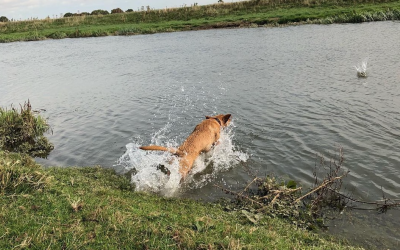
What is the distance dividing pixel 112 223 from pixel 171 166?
8.30ft

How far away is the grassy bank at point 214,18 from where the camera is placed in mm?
34375

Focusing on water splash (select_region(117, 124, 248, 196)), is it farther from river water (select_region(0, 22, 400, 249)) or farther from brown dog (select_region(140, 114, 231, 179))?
brown dog (select_region(140, 114, 231, 179))

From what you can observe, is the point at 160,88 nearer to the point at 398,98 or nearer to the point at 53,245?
the point at 398,98

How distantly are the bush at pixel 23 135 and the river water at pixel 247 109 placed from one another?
0.45 metres

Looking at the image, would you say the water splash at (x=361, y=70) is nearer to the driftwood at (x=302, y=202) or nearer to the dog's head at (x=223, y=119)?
the dog's head at (x=223, y=119)

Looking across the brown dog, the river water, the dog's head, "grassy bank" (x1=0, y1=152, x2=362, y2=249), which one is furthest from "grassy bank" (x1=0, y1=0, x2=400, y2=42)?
"grassy bank" (x1=0, y1=152, x2=362, y2=249)

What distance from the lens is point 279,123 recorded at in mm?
9617

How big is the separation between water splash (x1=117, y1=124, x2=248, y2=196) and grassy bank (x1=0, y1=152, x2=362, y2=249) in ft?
2.73

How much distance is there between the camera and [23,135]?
9398 mm

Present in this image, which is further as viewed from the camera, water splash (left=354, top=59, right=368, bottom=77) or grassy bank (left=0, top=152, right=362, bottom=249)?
water splash (left=354, top=59, right=368, bottom=77)

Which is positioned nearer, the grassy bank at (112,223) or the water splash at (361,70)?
the grassy bank at (112,223)

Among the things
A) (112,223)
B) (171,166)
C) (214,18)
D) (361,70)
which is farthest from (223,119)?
(214,18)

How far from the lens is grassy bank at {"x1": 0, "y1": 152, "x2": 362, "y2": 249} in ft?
12.5

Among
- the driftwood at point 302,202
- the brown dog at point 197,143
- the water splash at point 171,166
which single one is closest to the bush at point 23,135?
the water splash at point 171,166
